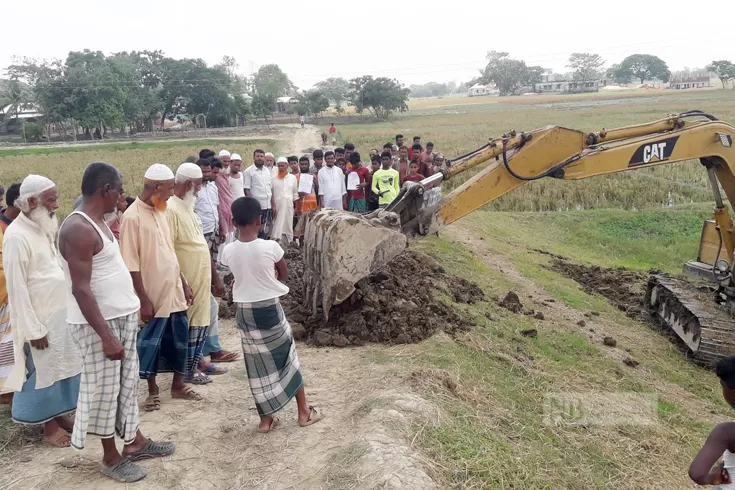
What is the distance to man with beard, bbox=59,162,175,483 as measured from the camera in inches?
131

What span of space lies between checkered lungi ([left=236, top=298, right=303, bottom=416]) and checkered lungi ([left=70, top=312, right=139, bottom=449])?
76cm

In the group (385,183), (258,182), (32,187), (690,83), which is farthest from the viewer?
(690,83)

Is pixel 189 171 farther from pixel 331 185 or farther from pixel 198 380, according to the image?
pixel 331 185

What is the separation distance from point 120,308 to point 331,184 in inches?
240

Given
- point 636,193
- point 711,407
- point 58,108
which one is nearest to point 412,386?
point 711,407

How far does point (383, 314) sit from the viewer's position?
6207 mm

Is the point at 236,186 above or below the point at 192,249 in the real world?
above

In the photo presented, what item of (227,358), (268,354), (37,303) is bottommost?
(227,358)

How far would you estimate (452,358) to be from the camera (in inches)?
219

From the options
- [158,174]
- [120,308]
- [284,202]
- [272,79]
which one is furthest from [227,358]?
[272,79]

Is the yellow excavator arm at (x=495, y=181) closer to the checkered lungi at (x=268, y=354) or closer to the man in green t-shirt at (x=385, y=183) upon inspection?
the checkered lungi at (x=268, y=354)

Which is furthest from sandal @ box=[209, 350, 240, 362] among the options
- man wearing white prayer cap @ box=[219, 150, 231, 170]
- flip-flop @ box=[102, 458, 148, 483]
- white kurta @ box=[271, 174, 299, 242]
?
white kurta @ box=[271, 174, 299, 242]

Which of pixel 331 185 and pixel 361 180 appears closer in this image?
pixel 331 185

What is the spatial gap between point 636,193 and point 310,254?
13.3 m
